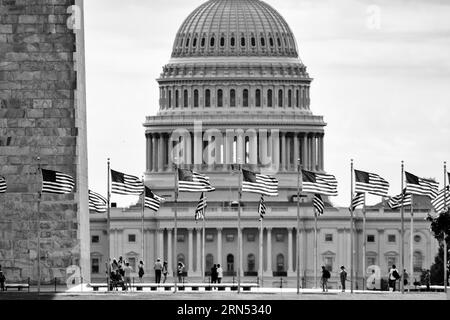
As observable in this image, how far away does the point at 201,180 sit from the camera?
570 feet

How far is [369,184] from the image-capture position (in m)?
169

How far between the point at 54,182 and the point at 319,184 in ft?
62.3

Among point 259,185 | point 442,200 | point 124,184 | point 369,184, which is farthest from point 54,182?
point 442,200

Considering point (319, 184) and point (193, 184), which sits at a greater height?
point (193, 184)

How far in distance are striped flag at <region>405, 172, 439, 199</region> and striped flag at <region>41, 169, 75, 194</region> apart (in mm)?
20243

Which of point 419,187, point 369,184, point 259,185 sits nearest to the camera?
point 419,187

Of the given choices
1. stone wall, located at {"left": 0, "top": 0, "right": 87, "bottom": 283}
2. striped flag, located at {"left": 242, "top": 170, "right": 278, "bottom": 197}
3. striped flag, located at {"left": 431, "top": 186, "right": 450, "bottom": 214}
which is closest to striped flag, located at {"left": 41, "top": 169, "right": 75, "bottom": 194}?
stone wall, located at {"left": 0, "top": 0, "right": 87, "bottom": 283}

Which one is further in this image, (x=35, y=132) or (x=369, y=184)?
(x=369, y=184)

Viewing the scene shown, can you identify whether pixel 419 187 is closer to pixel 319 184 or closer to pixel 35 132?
pixel 319 184

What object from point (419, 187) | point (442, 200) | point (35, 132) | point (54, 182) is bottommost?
point (442, 200)
